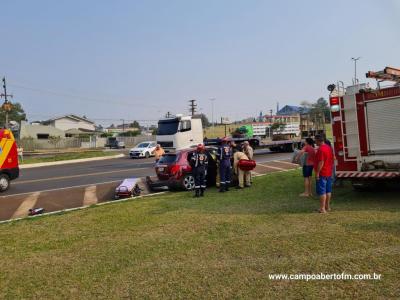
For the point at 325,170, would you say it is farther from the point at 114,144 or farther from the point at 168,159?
the point at 114,144

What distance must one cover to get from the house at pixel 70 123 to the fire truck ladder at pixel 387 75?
97671mm

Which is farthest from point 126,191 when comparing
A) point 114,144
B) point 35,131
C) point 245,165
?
point 35,131

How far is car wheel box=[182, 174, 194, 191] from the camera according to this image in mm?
13484

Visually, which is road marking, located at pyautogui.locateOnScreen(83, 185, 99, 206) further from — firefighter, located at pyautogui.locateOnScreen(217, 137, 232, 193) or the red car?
firefighter, located at pyautogui.locateOnScreen(217, 137, 232, 193)

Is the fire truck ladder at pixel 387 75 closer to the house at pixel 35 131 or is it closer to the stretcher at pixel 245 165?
the stretcher at pixel 245 165

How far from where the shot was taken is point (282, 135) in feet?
96.9

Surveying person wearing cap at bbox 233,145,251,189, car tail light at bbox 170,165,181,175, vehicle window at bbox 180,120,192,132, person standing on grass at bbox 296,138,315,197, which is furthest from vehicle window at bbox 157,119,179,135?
person standing on grass at bbox 296,138,315,197

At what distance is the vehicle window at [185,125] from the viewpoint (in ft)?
77.0

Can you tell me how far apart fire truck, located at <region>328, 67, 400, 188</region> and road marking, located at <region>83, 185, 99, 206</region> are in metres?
7.21

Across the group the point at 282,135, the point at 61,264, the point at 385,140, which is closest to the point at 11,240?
the point at 61,264

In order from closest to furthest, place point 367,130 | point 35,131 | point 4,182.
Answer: point 367,130 < point 4,182 < point 35,131

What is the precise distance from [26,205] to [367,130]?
9.76 meters

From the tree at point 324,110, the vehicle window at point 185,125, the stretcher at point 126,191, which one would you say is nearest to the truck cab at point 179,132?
the vehicle window at point 185,125

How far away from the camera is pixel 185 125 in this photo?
23.6m
